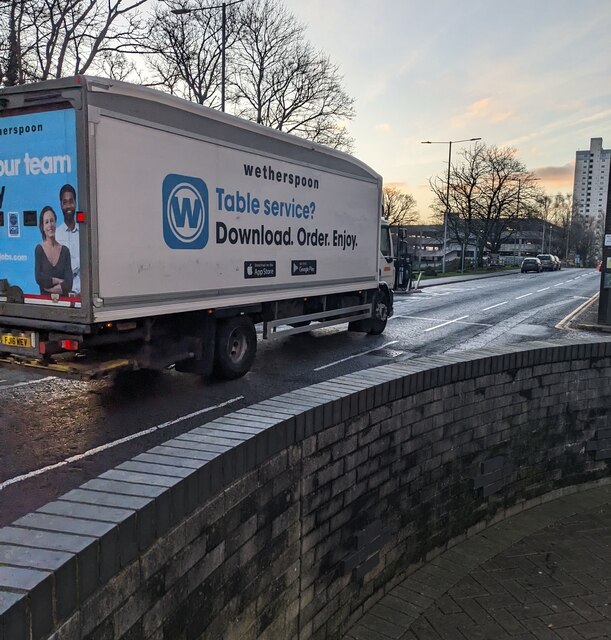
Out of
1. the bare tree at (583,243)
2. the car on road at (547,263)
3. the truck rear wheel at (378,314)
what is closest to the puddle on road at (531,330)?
the truck rear wheel at (378,314)

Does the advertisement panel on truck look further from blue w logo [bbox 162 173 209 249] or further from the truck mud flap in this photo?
the truck mud flap

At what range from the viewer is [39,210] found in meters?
6.95

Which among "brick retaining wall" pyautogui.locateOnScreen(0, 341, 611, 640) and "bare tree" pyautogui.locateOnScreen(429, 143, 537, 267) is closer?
"brick retaining wall" pyautogui.locateOnScreen(0, 341, 611, 640)

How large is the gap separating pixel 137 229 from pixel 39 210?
1.10 metres

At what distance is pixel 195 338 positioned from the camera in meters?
8.74

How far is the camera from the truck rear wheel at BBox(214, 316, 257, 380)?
9.20 m

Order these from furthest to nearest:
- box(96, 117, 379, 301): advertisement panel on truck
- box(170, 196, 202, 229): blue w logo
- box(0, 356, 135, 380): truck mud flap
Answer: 1. box(170, 196, 202, 229): blue w logo
2. box(0, 356, 135, 380): truck mud flap
3. box(96, 117, 379, 301): advertisement panel on truck

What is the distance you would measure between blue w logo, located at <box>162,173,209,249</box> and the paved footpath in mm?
5081

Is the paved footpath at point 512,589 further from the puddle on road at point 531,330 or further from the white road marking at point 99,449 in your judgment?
the puddle on road at point 531,330

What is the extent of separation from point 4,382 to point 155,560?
773cm

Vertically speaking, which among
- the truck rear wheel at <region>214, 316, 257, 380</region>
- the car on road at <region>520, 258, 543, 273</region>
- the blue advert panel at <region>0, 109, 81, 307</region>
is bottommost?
the truck rear wheel at <region>214, 316, 257, 380</region>

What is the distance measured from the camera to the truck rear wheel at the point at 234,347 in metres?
9.20

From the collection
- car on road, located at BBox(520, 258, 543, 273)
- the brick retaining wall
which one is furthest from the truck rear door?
car on road, located at BBox(520, 258, 543, 273)

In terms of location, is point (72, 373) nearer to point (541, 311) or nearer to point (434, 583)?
point (434, 583)
